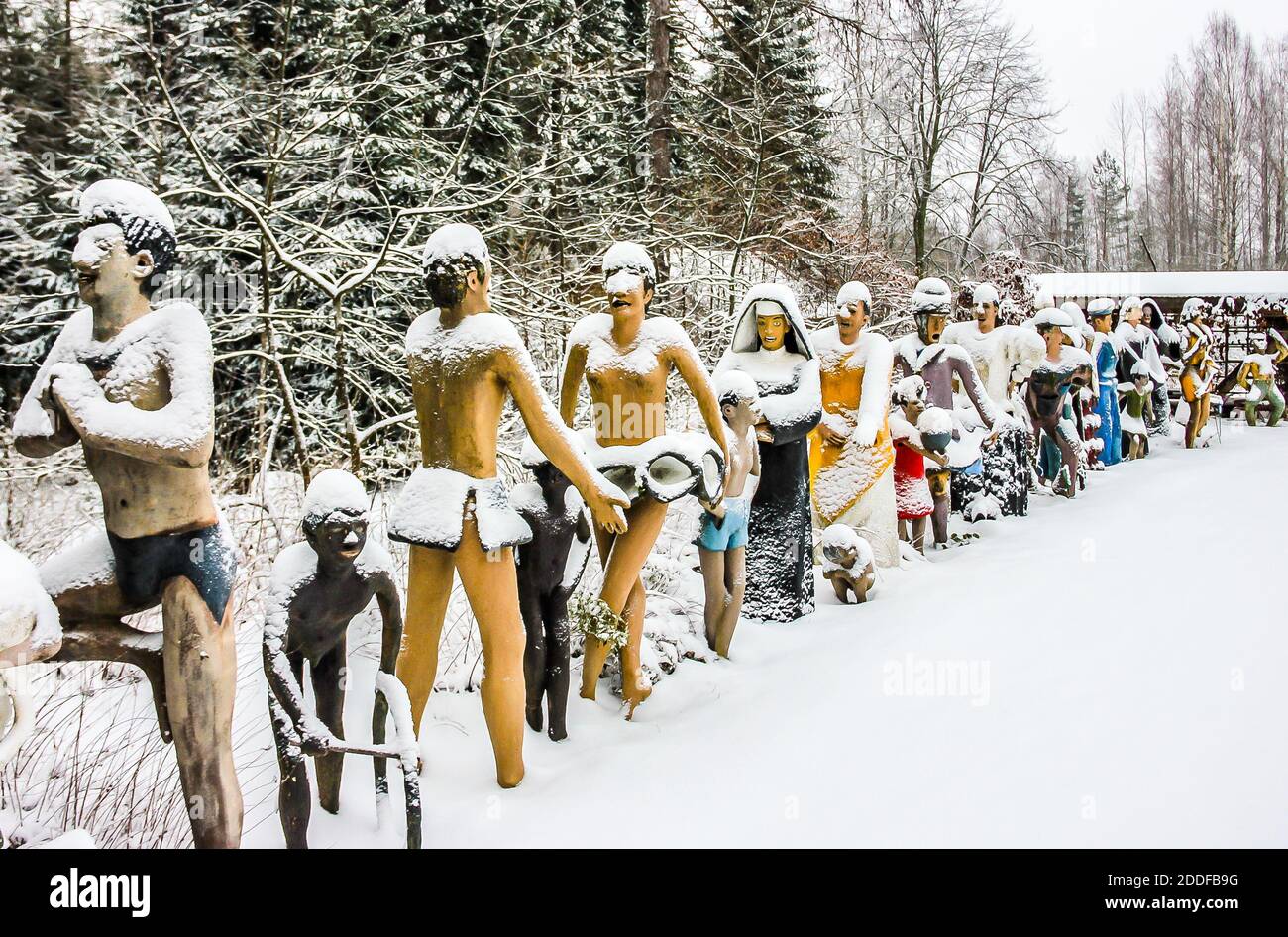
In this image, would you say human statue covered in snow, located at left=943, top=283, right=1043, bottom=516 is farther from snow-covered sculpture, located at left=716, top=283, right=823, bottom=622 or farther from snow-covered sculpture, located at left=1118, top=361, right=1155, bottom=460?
snow-covered sculpture, located at left=1118, top=361, right=1155, bottom=460

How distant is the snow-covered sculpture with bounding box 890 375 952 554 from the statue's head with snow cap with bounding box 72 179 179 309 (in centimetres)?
549

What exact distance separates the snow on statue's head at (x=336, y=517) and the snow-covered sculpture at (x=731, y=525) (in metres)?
2.47

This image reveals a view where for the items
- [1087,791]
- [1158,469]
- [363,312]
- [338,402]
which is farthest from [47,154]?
[1158,469]

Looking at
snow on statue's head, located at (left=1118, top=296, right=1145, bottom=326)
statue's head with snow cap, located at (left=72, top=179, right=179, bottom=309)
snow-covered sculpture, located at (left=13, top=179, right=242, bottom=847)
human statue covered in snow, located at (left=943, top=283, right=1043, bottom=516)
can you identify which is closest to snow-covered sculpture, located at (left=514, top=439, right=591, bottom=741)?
snow-covered sculpture, located at (left=13, top=179, right=242, bottom=847)

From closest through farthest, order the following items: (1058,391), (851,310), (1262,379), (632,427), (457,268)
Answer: (457,268), (632,427), (851,310), (1058,391), (1262,379)

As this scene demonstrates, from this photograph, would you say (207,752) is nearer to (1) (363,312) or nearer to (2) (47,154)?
(1) (363,312)

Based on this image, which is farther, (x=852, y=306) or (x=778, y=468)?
(x=852, y=306)

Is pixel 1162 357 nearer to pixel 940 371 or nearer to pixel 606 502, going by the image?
pixel 940 371

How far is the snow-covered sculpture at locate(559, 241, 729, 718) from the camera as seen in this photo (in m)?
4.32

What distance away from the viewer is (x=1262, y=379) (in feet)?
46.2

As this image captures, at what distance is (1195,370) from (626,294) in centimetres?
1126

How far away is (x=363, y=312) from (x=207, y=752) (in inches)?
180

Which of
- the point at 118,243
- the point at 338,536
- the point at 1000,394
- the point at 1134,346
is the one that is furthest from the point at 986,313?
the point at 118,243

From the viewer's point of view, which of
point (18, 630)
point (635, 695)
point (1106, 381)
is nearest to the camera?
point (18, 630)
